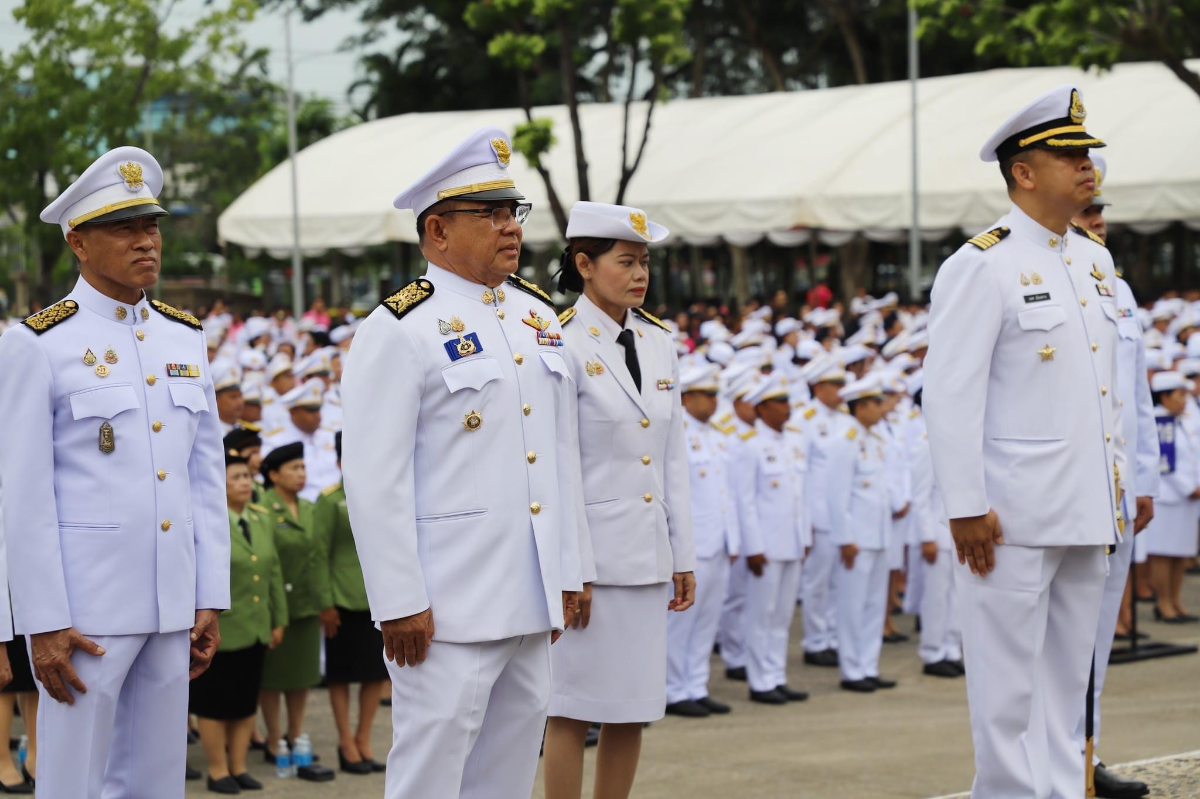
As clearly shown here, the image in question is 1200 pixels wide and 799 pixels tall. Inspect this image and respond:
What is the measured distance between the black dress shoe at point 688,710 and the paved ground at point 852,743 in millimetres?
91

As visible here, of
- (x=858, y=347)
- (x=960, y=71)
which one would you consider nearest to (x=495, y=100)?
(x=960, y=71)

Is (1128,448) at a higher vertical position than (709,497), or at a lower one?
higher

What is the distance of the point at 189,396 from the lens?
461cm

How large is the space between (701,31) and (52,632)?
34055mm

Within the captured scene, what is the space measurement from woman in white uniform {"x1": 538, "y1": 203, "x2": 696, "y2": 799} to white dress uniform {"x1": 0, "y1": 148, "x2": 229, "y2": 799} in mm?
1216

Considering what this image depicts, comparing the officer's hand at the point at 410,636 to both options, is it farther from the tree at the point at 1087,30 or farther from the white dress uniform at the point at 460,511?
the tree at the point at 1087,30

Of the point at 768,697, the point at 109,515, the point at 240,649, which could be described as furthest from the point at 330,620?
the point at 109,515

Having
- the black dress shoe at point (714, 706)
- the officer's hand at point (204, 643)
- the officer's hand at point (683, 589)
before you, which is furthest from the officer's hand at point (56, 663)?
the black dress shoe at point (714, 706)

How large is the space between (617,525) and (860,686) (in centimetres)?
496

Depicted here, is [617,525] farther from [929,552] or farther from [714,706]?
[929,552]

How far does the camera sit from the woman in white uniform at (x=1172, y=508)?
1211 centimetres

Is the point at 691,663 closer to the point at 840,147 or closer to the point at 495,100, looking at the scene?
the point at 840,147

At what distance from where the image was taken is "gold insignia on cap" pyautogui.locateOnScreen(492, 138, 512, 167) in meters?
4.29

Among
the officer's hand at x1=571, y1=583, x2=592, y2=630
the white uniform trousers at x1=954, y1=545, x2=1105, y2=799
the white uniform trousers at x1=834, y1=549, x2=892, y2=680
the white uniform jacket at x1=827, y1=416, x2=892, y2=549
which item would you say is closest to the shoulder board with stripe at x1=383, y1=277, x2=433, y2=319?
the officer's hand at x1=571, y1=583, x2=592, y2=630
